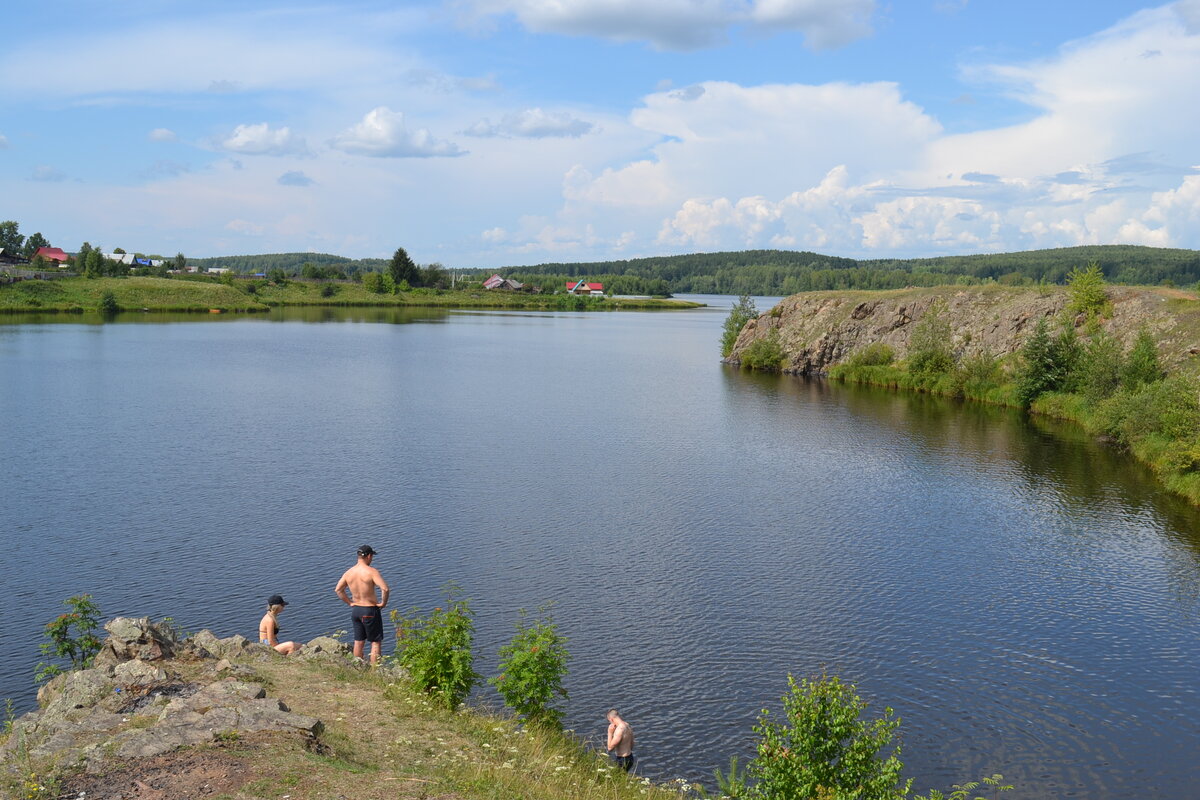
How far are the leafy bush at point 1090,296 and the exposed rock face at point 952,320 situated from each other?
0.79 m

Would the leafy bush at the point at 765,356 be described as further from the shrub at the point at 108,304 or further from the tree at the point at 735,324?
the shrub at the point at 108,304

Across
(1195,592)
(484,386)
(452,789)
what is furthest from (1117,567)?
(484,386)

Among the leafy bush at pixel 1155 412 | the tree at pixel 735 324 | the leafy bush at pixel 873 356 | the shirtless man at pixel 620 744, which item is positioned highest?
the tree at pixel 735 324

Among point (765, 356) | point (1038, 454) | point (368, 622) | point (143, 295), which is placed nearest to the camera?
point (368, 622)

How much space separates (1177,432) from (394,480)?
3831 centimetres

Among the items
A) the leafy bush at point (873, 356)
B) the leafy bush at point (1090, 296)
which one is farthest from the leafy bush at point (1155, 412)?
the leafy bush at point (873, 356)

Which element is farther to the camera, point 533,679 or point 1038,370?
point 1038,370

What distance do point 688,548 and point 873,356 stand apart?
63626 mm

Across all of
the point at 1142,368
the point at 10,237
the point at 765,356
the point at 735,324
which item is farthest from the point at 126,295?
the point at 1142,368

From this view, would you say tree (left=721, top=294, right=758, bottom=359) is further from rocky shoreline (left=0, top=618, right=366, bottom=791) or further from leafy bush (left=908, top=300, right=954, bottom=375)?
rocky shoreline (left=0, top=618, right=366, bottom=791)

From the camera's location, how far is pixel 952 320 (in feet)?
283

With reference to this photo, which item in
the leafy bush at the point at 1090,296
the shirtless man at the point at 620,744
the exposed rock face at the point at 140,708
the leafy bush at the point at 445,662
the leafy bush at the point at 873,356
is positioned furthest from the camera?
the leafy bush at the point at 873,356

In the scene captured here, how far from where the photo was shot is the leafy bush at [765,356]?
9856 centimetres

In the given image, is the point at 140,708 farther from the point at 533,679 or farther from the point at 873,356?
the point at 873,356
